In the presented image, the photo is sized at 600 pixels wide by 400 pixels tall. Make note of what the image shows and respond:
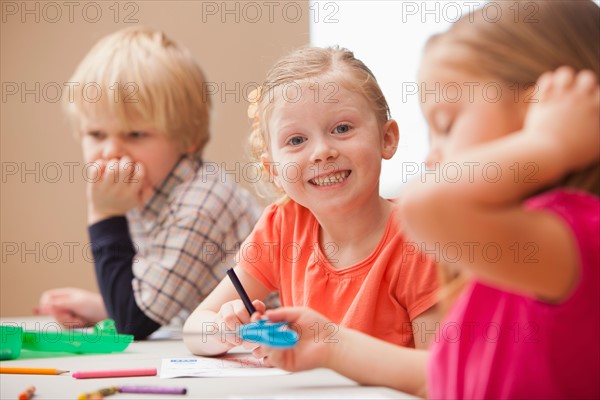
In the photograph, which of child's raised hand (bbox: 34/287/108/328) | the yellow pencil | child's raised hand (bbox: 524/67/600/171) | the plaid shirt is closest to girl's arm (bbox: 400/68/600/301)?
child's raised hand (bbox: 524/67/600/171)

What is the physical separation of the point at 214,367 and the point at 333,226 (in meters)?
0.29

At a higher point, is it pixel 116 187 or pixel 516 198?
pixel 516 198

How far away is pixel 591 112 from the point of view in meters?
0.52

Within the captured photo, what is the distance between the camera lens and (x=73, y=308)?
1.73 metres

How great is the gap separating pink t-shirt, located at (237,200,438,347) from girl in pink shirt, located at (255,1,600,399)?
1.00ft

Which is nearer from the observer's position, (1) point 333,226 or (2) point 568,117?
Result: (2) point 568,117

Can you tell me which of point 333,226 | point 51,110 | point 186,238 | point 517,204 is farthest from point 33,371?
point 51,110

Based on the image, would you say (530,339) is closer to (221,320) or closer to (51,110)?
(221,320)

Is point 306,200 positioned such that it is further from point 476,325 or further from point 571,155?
point 571,155

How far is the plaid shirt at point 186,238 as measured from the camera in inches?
59.4

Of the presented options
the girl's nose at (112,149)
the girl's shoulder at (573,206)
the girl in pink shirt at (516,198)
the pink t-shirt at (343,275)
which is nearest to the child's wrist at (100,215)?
the girl's nose at (112,149)

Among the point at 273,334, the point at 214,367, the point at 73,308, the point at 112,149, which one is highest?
the point at 112,149

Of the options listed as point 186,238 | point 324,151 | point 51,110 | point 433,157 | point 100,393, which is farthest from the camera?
point 51,110

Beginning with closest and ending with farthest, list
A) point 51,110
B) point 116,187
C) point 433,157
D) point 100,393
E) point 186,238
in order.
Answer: point 433,157
point 100,393
point 186,238
point 116,187
point 51,110
